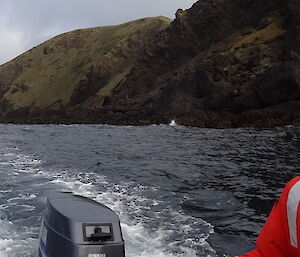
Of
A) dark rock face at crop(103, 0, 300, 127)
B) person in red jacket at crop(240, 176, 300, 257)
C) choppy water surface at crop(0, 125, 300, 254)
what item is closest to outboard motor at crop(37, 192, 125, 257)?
person in red jacket at crop(240, 176, 300, 257)

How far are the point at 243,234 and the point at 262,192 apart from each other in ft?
12.2

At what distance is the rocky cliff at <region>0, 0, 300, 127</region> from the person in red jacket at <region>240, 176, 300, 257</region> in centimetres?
3650

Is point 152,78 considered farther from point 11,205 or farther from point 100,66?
point 11,205

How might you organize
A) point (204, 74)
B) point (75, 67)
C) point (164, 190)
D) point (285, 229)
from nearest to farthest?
point (285, 229) → point (164, 190) → point (204, 74) → point (75, 67)

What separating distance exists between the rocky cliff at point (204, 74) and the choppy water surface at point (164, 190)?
796 inches

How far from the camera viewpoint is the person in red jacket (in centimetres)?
178

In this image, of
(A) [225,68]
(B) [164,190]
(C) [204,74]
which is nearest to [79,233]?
(B) [164,190]

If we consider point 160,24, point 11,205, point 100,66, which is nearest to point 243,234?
point 11,205

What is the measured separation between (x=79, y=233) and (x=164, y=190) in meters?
8.70

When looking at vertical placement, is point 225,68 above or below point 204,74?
above

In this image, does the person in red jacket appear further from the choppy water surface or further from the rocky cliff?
the rocky cliff

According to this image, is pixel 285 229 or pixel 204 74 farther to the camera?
pixel 204 74

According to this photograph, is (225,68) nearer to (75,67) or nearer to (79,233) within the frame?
(79,233)

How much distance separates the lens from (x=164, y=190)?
12.4 metres
